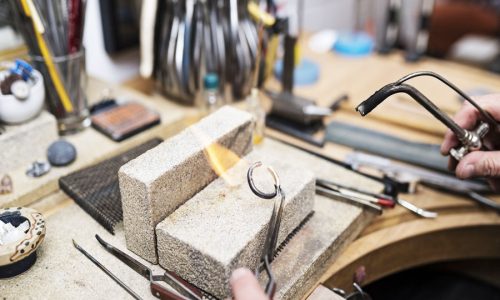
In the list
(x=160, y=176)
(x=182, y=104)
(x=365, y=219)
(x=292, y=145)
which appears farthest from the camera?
(x=182, y=104)

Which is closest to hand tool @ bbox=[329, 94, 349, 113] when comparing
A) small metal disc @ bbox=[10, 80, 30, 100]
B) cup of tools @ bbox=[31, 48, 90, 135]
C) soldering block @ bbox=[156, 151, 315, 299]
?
soldering block @ bbox=[156, 151, 315, 299]

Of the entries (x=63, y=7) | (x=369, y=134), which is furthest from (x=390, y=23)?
(x=63, y=7)

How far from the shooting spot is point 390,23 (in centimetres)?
163

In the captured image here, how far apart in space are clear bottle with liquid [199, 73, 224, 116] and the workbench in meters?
0.04

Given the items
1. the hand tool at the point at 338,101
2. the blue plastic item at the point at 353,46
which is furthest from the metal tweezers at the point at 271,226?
the blue plastic item at the point at 353,46

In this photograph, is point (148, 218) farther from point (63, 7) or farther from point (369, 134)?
point (369, 134)

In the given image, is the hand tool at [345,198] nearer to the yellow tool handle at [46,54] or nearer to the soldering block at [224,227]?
the soldering block at [224,227]

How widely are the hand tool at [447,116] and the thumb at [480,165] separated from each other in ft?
0.09

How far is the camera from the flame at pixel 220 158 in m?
0.71

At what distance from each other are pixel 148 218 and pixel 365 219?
1.32 feet

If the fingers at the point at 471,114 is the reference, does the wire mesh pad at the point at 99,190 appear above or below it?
below

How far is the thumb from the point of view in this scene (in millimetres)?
797

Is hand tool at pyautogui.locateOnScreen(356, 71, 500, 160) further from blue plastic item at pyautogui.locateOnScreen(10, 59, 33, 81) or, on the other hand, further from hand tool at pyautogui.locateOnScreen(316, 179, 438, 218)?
blue plastic item at pyautogui.locateOnScreen(10, 59, 33, 81)

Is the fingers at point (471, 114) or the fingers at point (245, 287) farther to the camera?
the fingers at point (471, 114)
